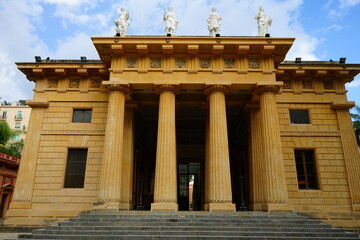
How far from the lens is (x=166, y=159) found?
1498cm

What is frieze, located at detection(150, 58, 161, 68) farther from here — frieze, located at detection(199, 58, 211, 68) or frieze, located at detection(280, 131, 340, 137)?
frieze, located at detection(280, 131, 340, 137)

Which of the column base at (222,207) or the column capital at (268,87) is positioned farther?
the column capital at (268,87)

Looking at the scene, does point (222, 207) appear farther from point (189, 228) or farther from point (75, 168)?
point (75, 168)

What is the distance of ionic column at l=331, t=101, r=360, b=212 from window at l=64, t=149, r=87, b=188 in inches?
627

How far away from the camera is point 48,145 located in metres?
17.8

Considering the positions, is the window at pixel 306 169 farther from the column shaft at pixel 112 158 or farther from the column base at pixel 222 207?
the column shaft at pixel 112 158

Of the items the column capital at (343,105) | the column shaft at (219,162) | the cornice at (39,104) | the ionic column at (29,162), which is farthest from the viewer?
the column capital at (343,105)

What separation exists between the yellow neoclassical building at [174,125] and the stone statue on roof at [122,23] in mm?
1555

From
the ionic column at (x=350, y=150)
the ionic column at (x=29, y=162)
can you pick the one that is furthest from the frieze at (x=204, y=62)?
the ionic column at (x=29, y=162)

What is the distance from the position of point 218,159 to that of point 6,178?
84.4 ft

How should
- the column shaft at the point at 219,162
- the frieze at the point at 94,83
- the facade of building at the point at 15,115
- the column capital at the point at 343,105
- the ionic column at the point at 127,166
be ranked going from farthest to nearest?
the facade of building at the point at 15,115 → the frieze at the point at 94,83 → the column capital at the point at 343,105 → the ionic column at the point at 127,166 → the column shaft at the point at 219,162

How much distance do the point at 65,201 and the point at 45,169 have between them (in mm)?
2357

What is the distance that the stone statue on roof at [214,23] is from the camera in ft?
58.0

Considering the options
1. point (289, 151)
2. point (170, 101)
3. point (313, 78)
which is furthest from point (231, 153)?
point (170, 101)
